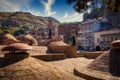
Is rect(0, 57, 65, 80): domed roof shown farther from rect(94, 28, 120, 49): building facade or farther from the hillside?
the hillside

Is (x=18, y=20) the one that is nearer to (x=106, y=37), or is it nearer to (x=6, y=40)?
(x=106, y=37)

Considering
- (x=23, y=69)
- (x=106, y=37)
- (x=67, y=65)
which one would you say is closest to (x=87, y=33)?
(x=106, y=37)

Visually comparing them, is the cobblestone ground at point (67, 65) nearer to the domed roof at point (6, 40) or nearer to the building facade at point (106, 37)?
the domed roof at point (6, 40)

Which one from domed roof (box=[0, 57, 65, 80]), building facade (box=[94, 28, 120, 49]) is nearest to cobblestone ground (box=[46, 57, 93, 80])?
domed roof (box=[0, 57, 65, 80])

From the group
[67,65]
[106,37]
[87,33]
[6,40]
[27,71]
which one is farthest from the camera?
[87,33]

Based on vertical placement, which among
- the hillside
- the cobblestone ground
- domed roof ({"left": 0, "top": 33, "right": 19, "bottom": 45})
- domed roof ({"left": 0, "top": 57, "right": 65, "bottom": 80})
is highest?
the hillside

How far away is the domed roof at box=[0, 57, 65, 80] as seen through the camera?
34.1ft

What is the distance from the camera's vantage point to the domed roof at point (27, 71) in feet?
34.1

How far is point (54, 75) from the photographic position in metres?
11.5

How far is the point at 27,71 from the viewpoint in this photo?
35.2 ft

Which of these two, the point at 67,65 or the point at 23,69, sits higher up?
the point at 23,69

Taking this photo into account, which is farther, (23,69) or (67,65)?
(67,65)

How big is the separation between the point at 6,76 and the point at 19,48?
2121mm

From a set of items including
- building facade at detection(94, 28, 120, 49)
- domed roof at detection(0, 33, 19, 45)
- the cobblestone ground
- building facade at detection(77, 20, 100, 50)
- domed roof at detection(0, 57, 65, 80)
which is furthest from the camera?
building facade at detection(77, 20, 100, 50)
